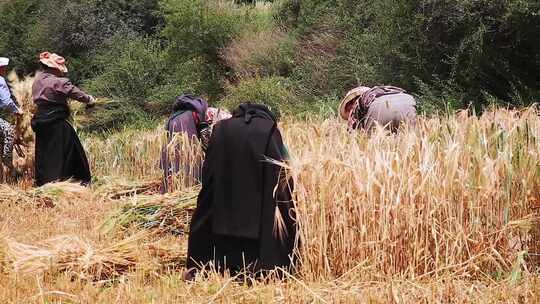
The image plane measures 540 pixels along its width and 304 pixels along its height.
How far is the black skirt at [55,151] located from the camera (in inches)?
300

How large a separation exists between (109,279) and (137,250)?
1.12 ft

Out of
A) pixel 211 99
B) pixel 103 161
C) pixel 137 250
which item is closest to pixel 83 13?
pixel 211 99

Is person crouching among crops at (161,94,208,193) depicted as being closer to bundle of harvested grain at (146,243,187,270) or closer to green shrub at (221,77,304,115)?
bundle of harvested grain at (146,243,187,270)

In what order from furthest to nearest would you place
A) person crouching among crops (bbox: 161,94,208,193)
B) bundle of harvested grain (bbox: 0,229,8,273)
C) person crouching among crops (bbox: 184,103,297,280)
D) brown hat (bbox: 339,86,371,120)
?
person crouching among crops (bbox: 161,94,208,193) < brown hat (bbox: 339,86,371,120) < bundle of harvested grain (bbox: 0,229,8,273) < person crouching among crops (bbox: 184,103,297,280)

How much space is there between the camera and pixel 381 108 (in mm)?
5195

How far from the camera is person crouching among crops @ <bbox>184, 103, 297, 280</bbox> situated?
374 centimetres

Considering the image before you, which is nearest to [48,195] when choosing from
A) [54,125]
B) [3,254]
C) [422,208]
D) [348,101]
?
[54,125]

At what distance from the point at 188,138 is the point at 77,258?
2649 mm

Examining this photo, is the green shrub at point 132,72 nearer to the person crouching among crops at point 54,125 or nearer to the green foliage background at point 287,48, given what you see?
the green foliage background at point 287,48

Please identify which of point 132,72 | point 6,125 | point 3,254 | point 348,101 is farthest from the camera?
point 132,72

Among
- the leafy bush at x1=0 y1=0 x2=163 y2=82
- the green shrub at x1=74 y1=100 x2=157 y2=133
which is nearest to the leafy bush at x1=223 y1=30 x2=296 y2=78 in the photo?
the green shrub at x1=74 y1=100 x2=157 y2=133

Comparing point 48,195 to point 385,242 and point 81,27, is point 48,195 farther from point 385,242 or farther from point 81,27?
point 81,27

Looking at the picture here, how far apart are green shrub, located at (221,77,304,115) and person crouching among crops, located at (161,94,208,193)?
19.2ft

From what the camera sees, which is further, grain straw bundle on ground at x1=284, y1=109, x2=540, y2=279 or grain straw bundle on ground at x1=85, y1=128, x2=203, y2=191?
grain straw bundle on ground at x1=85, y1=128, x2=203, y2=191
